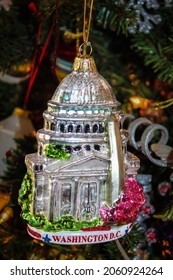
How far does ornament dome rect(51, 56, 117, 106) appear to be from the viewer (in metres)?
0.70

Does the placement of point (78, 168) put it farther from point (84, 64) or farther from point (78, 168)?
point (84, 64)

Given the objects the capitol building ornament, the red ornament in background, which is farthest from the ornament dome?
the red ornament in background

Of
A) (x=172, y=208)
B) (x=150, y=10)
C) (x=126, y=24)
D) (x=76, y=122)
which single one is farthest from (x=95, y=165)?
(x=150, y=10)

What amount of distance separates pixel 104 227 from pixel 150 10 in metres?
0.45

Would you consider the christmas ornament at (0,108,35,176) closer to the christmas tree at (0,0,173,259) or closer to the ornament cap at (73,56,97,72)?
the christmas tree at (0,0,173,259)

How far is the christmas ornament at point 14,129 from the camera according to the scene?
1.06 m

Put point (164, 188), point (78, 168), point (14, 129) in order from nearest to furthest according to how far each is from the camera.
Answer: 1. point (78, 168)
2. point (164, 188)
3. point (14, 129)

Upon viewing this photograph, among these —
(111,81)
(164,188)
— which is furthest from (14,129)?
(164,188)

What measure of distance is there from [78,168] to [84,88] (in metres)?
0.11

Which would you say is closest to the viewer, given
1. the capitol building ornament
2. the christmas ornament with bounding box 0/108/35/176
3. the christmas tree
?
the capitol building ornament

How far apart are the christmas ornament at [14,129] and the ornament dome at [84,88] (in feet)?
1.20

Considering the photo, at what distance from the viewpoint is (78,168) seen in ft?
2.27

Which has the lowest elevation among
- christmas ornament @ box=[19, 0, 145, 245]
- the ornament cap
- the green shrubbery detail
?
the green shrubbery detail

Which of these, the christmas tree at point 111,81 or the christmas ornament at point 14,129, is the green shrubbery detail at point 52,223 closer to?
the christmas tree at point 111,81
